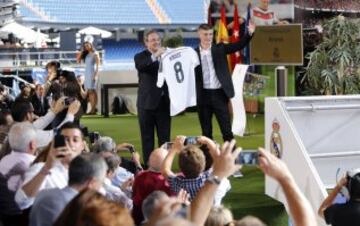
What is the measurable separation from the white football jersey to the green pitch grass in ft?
2.99

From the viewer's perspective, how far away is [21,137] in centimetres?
436

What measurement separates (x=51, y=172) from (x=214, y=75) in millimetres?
3417

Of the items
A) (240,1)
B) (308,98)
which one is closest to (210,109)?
(308,98)

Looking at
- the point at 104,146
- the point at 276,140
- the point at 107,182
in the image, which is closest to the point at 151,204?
the point at 107,182

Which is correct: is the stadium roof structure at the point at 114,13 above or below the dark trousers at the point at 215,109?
above

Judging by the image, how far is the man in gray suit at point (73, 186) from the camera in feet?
10.7

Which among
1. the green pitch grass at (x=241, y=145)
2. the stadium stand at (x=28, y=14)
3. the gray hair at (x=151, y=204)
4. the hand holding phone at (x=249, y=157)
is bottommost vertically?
the green pitch grass at (x=241, y=145)

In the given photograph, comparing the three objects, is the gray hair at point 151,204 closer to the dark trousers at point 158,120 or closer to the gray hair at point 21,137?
the gray hair at point 21,137

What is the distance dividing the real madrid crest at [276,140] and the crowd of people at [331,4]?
8349mm

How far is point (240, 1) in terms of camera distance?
14680 millimetres

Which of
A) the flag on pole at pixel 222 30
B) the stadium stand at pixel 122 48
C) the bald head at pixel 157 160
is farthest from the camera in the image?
the stadium stand at pixel 122 48

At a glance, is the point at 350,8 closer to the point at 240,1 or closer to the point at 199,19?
the point at 240,1

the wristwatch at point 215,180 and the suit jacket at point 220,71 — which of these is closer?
the wristwatch at point 215,180

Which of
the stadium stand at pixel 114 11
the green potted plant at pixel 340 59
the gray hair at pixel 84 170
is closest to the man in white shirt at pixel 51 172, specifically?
the gray hair at pixel 84 170
